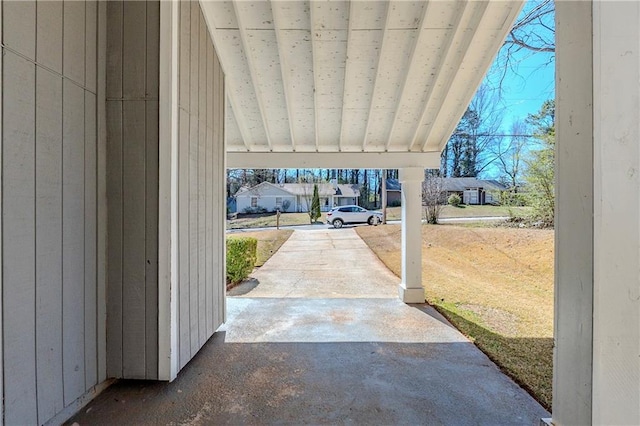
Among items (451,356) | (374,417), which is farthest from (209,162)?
(451,356)

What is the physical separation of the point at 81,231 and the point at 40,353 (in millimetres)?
764

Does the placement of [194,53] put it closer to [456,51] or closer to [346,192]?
[456,51]

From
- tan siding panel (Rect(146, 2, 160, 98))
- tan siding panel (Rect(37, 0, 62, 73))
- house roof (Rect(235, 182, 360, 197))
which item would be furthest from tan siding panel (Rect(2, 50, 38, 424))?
house roof (Rect(235, 182, 360, 197))

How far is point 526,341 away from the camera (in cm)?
341

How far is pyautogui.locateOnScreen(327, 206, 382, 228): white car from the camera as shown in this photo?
1912 cm

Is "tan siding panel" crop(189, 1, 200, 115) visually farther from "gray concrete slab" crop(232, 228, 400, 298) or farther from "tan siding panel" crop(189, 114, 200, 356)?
"gray concrete slab" crop(232, 228, 400, 298)

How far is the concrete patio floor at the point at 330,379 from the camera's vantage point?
211cm

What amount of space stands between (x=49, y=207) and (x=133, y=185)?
24.2 inches

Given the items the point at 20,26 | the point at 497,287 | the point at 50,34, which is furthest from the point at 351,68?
the point at 497,287

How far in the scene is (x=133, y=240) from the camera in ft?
7.98

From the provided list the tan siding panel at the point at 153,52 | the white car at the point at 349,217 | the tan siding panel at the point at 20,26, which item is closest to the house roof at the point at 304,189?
the white car at the point at 349,217
